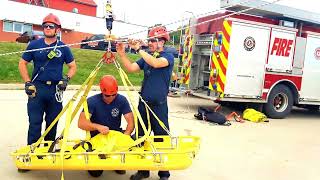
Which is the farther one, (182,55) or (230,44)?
(182,55)

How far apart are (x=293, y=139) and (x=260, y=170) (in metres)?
2.73

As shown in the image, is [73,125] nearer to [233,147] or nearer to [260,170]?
[233,147]

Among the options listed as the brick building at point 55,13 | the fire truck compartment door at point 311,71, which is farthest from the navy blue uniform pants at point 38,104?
the brick building at point 55,13

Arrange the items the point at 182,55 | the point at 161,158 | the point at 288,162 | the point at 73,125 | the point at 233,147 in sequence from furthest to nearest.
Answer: the point at 182,55, the point at 73,125, the point at 233,147, the point at 288,162, the point at 161,158

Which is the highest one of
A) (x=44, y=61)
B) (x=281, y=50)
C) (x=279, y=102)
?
(x=281, y=50)

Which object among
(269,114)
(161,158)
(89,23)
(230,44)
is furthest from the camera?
(89,23)

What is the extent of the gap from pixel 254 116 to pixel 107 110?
6.22m

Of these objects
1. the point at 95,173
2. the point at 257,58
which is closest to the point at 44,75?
the point at 95,173

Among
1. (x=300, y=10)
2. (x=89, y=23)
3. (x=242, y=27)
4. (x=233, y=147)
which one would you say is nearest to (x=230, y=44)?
(x=242, y=27)

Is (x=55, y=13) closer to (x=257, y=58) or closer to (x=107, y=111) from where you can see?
(x=257, y=58)

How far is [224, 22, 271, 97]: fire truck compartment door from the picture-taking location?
1000 centimetres

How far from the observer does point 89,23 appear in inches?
1531

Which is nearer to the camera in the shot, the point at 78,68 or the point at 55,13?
the point at 78,68

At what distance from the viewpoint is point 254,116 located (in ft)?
33.2
